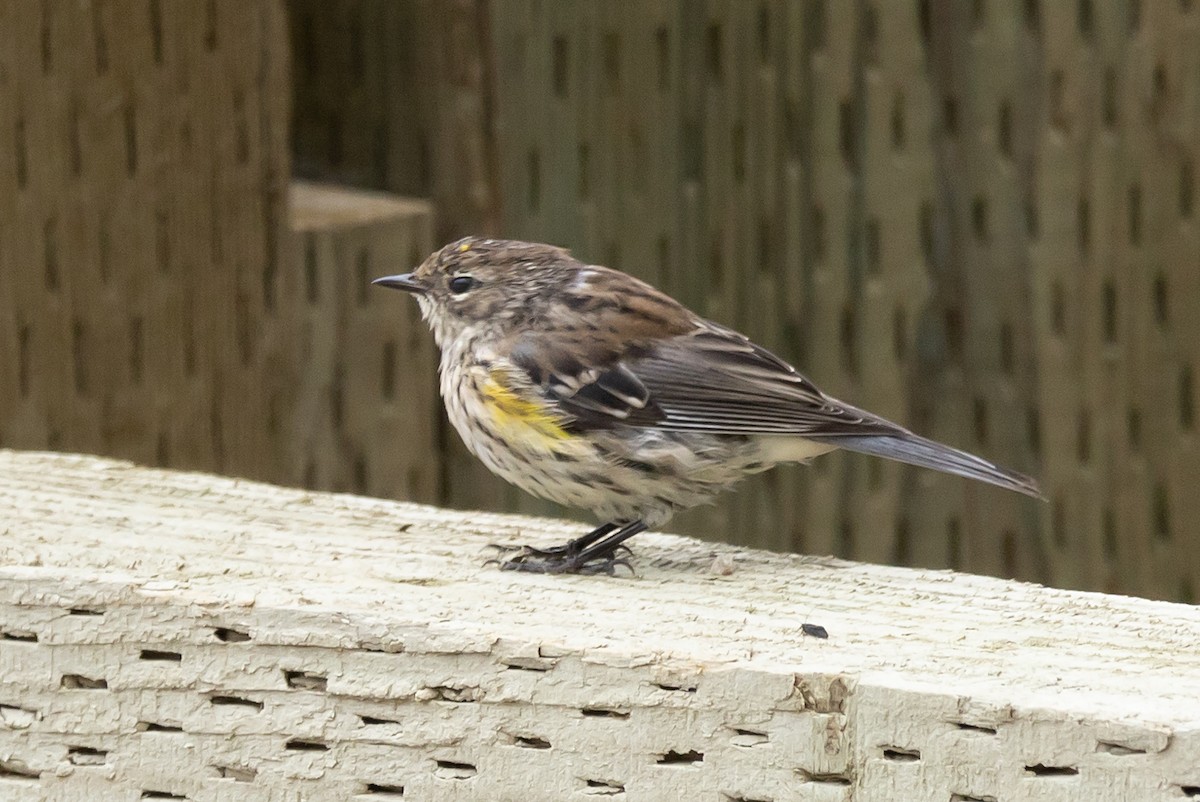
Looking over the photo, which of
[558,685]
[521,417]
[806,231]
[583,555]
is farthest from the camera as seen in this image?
[806,231]

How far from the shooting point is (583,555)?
10.2ft

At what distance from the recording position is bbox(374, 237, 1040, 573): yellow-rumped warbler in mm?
3512

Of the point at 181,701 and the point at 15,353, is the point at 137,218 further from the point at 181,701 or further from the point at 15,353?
the point at 181,701

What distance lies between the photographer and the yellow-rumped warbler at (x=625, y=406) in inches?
138

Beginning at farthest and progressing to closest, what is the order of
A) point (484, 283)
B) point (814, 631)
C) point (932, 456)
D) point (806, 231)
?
point (806, 231) → point (484, 283) → point (932, 456) → point (814, 631)

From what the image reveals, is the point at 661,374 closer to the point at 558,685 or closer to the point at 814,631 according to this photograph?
the point at 814,631

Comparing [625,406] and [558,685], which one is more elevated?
[625,406]

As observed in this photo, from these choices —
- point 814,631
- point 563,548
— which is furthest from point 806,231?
point 814,631

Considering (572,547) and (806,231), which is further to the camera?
(806,231)

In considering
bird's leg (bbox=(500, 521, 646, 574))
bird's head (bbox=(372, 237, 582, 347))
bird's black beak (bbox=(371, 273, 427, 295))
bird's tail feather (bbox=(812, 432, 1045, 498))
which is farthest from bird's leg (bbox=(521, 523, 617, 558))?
bird's black beak (bbox=(371, 273, 427, 295))

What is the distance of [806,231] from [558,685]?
227 centimetres

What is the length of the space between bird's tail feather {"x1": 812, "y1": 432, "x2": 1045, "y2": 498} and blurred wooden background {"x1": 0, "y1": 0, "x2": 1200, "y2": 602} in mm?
841

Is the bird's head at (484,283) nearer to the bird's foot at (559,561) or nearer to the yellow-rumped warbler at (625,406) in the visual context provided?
the yellow-rumped warbler at (625,406)

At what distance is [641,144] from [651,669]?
2344 mm
